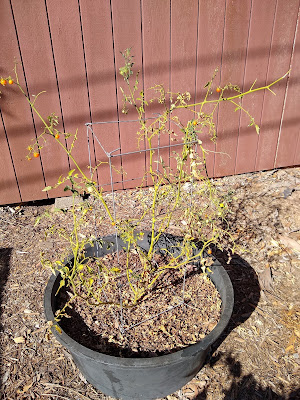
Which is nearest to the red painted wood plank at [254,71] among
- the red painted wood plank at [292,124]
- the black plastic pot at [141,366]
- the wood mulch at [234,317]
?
the red painted wood plank at [292,124]

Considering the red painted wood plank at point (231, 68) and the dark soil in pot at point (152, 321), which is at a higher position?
the red painted wood plank at point (231, 68)

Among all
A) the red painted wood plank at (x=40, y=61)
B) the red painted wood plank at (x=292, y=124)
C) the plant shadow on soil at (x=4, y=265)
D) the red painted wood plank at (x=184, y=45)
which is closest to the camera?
the plant shadow on soil at (x=4, y=265)

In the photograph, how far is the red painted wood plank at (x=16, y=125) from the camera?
8.88ft

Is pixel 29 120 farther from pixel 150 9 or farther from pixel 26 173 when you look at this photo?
pixel 150 9

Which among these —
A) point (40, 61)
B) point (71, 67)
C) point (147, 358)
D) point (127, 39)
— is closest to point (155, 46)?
point (127, 39)

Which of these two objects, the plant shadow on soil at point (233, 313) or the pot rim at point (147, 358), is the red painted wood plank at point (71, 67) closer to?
the plant shadow on soil at point (233, 313)

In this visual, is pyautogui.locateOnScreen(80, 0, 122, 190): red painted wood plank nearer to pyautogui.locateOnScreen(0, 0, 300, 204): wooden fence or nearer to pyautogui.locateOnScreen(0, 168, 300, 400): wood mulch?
pyautogui.locateOnScreen(0, 0, 300, 204): wooden fence

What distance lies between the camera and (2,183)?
3199 mm

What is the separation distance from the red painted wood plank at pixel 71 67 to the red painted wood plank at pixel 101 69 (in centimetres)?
6

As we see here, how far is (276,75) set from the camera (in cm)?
343

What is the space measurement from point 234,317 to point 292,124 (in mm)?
2292

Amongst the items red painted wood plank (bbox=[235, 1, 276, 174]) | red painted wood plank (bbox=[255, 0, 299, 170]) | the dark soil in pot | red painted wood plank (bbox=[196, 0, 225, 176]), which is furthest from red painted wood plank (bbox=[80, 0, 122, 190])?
red painted wood plank (bbox=[255, 0, 299, 170])

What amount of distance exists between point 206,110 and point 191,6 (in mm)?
878

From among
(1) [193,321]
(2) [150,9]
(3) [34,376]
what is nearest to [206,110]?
(2) [150,9]
